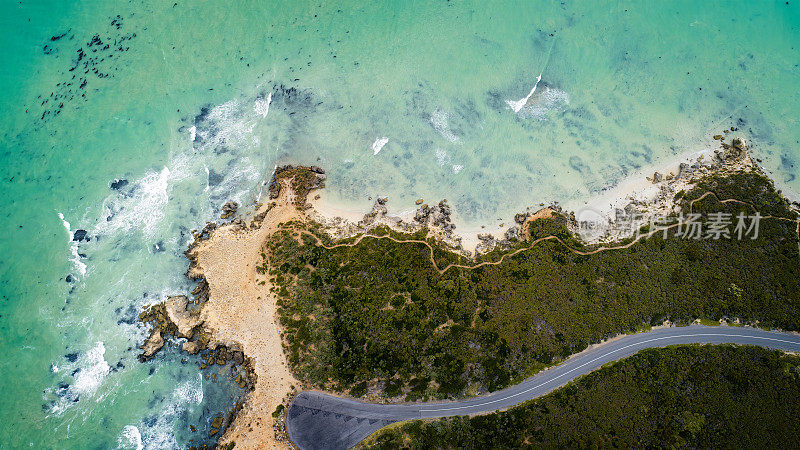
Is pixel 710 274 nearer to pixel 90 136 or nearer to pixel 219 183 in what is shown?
pixel 219 183

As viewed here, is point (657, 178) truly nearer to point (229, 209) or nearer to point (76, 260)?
point (229, 209)

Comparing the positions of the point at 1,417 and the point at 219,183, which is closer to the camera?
the point at 1,417

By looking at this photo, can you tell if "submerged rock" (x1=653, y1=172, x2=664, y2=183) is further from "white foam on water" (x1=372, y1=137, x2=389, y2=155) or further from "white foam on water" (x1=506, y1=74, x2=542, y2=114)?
"white foam on water" (x1=372, y1=137, x2=389, y2=155)

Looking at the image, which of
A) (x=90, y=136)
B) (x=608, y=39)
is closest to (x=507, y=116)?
(x=608, y=39)

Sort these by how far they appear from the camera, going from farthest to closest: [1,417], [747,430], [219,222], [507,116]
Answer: [507,116] → [219,222] → [1,417] → [747,430]

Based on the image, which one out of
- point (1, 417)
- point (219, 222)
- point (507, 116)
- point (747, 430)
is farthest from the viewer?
point (507, 116)

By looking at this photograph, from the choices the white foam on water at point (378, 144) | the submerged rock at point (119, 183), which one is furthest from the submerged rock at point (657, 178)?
the submerged rock at point (119, 183)

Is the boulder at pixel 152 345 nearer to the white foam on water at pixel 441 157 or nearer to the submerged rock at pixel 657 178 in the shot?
the white foam on water at pixel 441 157
